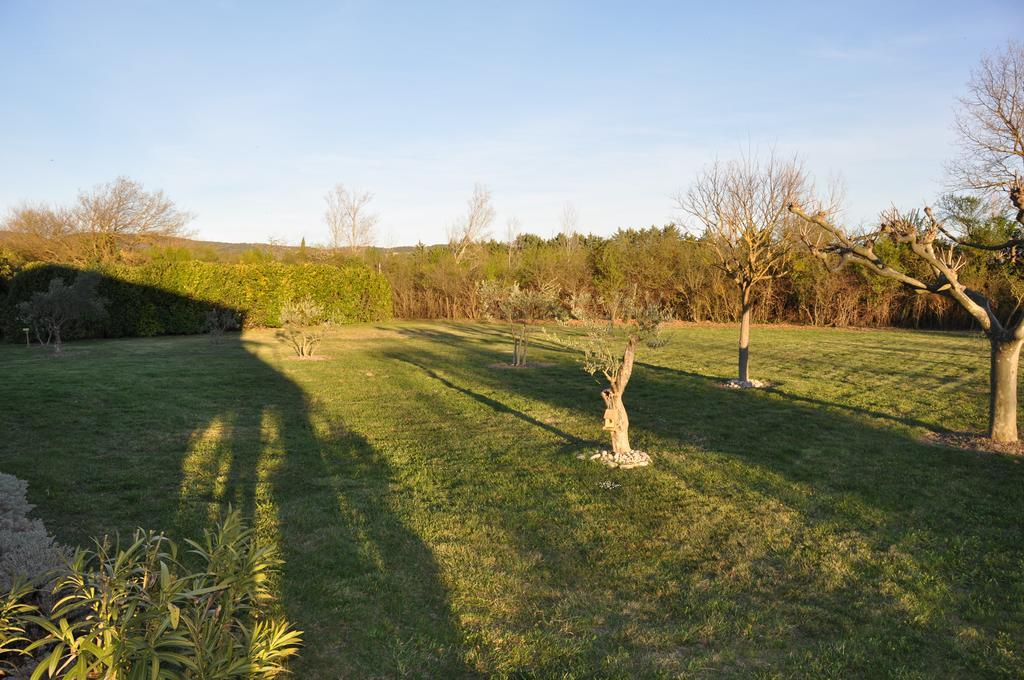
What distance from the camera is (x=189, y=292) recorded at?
63.9 feet

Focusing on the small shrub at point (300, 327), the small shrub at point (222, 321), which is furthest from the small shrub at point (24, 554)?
the small shrub at point (222, 321)

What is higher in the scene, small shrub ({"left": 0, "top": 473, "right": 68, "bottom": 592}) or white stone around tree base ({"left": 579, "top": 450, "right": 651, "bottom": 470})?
small shrub ({"left": 0, "top": 473, "right": 68, "bottom": 592})

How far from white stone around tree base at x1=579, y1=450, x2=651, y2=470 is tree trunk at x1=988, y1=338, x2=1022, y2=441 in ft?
13.6

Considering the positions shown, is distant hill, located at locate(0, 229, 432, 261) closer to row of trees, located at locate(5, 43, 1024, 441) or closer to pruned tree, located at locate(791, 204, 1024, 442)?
row of trees, located at locate(5, 43, 1024, 441)

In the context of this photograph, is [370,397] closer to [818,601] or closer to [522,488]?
[522,488]

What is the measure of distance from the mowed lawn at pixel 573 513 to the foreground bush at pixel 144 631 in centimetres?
40

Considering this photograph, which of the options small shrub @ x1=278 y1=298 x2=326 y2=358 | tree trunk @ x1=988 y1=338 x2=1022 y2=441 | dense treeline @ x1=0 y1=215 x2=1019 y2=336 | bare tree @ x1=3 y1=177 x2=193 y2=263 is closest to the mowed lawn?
tree trunk @ x1=988 y1=338 x2=1022 y2=441

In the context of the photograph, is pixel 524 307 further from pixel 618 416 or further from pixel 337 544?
pixel 337 544

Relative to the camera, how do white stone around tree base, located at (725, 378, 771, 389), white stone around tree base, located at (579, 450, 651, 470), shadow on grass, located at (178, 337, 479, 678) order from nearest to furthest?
shadow on grass, located at (178, 337, 479, 678) → white stone around tree base, located at (579, 450, 651, 470) → white stone around tree base, located at (725, 378, 771, 389)

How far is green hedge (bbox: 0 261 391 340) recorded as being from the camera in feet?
53.5

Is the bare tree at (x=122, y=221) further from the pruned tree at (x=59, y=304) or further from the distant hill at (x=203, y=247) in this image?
the pruned tree at (x=59, y=304)

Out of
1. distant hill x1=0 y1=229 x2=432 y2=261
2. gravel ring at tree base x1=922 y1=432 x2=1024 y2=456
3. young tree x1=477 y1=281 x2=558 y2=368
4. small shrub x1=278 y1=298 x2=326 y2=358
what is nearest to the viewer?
gravel ring at tree base x1=922 y1=432 x2=1024 y2=456

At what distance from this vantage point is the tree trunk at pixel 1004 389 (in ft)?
21.6

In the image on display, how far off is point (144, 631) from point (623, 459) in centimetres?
461
